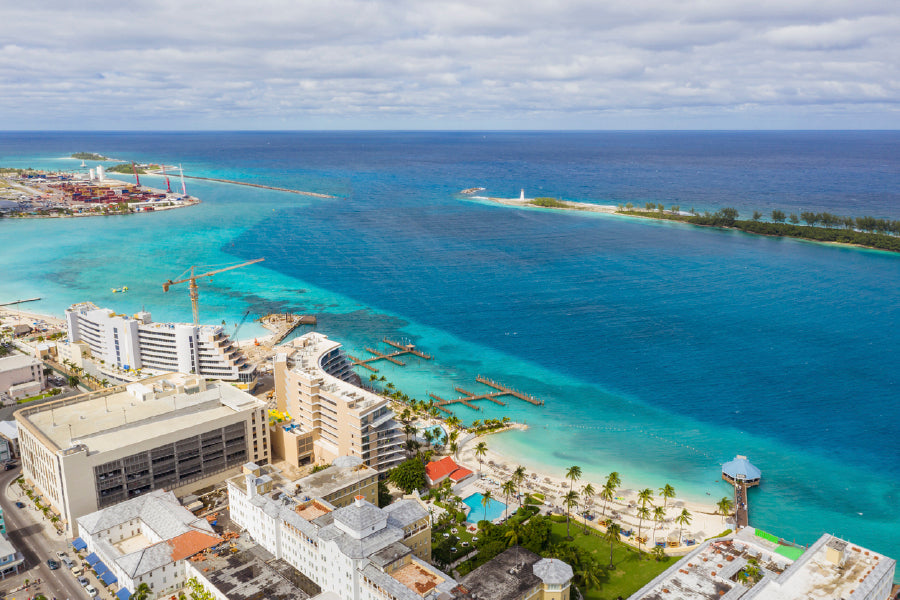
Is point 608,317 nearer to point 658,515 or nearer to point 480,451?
point 480,451

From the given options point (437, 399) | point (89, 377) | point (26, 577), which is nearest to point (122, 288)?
point (89, 377)

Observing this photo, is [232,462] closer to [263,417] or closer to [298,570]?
[263,417]

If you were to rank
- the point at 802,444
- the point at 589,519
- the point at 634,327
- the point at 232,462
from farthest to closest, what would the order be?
1. the point at 634,327
2. the point at 802,444
3. the point at 232,462
4. the point at 589,519

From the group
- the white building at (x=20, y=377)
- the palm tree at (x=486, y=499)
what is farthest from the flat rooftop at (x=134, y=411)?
the palm tree at (x=486, y=499)

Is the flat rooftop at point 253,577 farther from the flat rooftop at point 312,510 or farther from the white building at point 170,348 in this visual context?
the white building at point 170,348

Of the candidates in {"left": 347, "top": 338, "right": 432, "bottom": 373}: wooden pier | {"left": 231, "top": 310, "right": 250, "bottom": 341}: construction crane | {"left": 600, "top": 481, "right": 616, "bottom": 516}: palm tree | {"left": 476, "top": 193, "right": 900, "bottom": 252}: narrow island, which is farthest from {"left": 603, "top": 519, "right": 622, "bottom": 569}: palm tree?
{"left": 476, "top": 193, "right": 900, "bottom": 252}: narrow island

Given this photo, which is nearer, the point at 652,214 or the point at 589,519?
the point at 589,519

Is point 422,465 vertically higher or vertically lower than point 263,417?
lower
